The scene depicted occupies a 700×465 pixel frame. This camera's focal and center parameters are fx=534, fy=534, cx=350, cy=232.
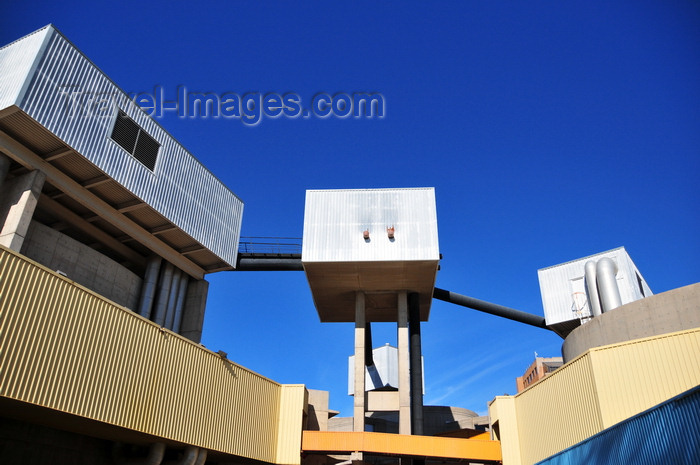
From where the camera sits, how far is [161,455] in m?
20.3

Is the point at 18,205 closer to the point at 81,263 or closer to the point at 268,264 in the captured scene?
the point at 81,263

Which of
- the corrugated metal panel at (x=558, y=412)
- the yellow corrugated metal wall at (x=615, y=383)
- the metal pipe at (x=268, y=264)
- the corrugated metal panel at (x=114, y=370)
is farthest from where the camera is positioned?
the metal pipe at (x=268, y=264)

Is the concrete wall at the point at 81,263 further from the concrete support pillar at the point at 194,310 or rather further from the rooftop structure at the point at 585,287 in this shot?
the rooftop structure at the point at 585,287

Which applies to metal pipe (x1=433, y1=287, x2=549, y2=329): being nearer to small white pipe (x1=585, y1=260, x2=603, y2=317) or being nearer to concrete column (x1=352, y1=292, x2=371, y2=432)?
small white pipe (x1=585, y1=260, x2=603, y2=317)

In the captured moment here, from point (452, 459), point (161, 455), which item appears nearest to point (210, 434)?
point (161, 455)

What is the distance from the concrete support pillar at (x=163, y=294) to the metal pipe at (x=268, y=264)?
20.1 ft

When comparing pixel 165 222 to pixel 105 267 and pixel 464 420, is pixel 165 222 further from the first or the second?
pixel 464 420

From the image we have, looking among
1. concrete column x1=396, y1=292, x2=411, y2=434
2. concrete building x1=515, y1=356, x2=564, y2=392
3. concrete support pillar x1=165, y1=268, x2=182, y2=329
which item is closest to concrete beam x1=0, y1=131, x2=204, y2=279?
concrete support pillar x1=165, y1=268, x2=182, y2=329

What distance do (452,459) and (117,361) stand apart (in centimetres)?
1705

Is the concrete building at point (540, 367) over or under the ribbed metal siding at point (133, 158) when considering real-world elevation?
over

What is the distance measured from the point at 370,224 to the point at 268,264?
10882 millimetres

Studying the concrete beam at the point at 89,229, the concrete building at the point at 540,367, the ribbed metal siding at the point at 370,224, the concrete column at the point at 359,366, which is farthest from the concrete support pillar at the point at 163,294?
the concrete building at the point at 540,367

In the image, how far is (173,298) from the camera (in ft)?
113

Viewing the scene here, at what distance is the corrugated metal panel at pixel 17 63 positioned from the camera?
885 inches
